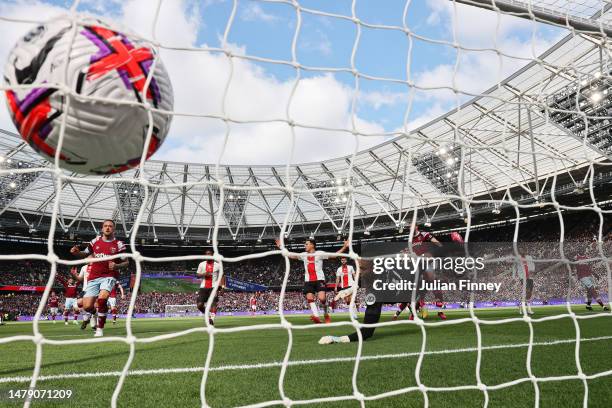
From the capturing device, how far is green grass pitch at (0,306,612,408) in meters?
2.66

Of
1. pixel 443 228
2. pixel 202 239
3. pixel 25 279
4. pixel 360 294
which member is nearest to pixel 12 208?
pixel 25 279

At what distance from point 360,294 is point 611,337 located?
766 inches

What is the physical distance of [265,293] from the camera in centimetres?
3488

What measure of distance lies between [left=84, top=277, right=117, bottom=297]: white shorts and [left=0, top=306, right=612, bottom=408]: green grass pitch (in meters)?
1.33

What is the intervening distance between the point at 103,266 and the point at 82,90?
17.2 ft

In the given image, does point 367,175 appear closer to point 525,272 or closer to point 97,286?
point 97,286

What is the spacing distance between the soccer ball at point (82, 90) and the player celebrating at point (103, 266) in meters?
4.40

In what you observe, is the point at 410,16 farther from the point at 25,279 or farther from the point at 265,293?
the point at 25,279

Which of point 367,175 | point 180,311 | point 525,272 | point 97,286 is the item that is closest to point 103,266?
point 97,286

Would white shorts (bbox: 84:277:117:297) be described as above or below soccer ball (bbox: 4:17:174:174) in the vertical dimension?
below

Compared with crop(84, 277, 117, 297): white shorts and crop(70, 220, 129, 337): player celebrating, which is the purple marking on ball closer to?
crop(70, 220, 129, 337): player celebrating

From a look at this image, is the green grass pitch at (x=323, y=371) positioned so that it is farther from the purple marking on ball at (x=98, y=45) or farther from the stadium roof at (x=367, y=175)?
the stadium roof at (x=367, y=175)

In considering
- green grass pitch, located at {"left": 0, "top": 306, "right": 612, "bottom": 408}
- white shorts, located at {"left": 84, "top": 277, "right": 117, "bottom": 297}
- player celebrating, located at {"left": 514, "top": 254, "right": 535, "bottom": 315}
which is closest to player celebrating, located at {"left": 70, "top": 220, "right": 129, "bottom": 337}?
white shorts, located at {"left": 84, "top": 277, "right": 117, "bottom": 297}

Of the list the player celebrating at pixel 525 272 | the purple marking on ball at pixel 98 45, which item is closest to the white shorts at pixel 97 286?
the purple marking on ball at pixel 98 45
